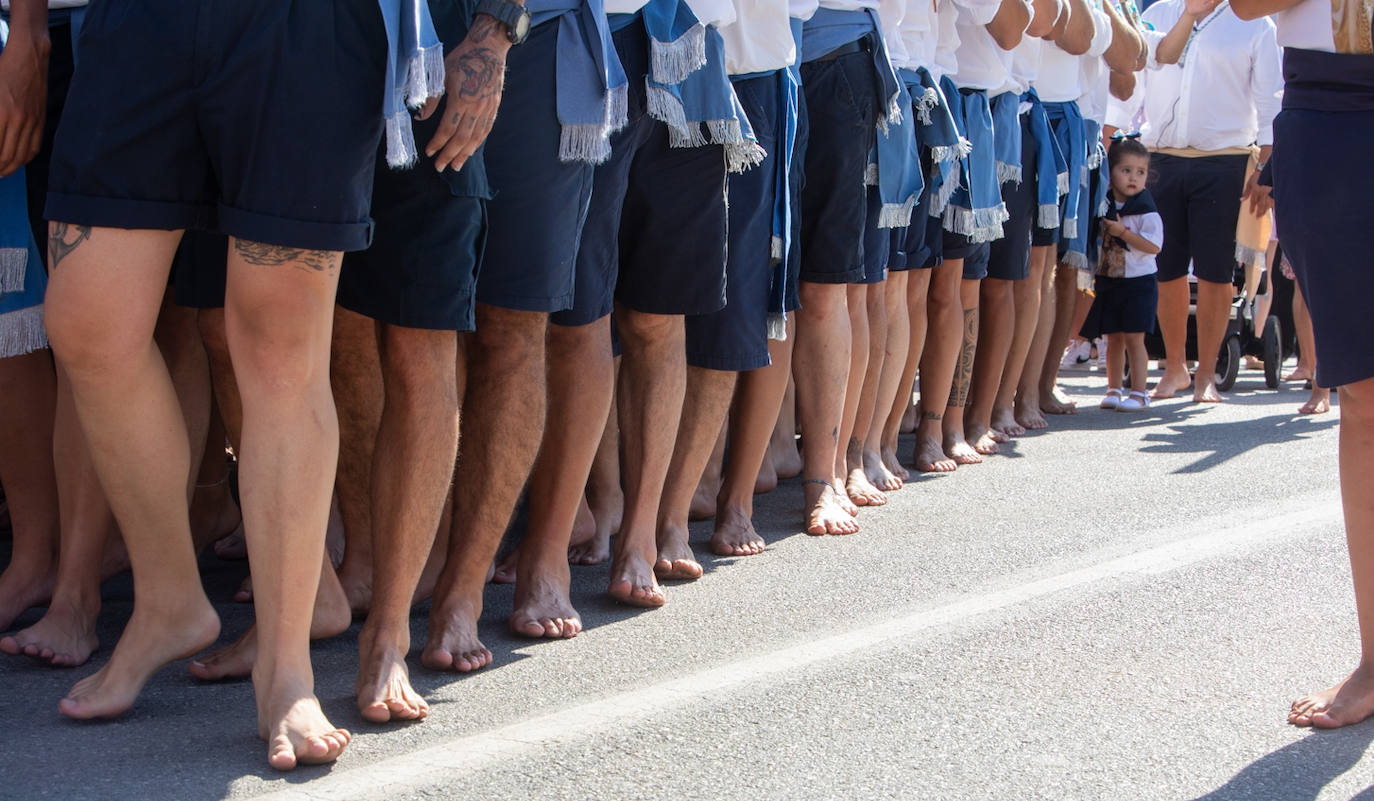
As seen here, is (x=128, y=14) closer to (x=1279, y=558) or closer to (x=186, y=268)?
(x=186, y=268)

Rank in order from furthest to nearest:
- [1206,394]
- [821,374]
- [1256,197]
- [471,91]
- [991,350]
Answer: [1206,394] < [1256,197] < [991,350] < [821,374] < [471,91]

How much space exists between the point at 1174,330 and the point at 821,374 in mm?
5158

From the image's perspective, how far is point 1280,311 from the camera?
1191 centimetres

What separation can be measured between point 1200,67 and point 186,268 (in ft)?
23.8

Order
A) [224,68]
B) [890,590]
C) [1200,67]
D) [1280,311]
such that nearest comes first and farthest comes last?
[224,68], [890,590], [1200,67], [1280,311]

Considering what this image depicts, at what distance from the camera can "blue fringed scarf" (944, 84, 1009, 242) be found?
6.27m

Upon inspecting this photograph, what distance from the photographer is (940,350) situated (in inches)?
264

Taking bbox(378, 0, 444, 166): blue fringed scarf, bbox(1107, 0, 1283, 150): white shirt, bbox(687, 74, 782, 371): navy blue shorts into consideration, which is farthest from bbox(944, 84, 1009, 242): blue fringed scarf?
bbox(378, 0, 444, 166): blue fringed scarf

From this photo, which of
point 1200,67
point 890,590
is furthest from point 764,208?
point 1200,67

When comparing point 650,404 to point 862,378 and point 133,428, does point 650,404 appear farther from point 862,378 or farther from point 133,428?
point 133,428

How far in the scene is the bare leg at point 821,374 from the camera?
5.27 m

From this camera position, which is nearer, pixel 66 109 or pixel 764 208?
pixel 66 109

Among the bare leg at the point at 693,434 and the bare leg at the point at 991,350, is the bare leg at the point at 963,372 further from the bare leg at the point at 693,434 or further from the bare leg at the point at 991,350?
the bare leg at the point at 693,434

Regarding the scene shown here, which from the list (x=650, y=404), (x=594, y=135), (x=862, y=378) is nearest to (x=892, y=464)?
(x=862, y=378)
